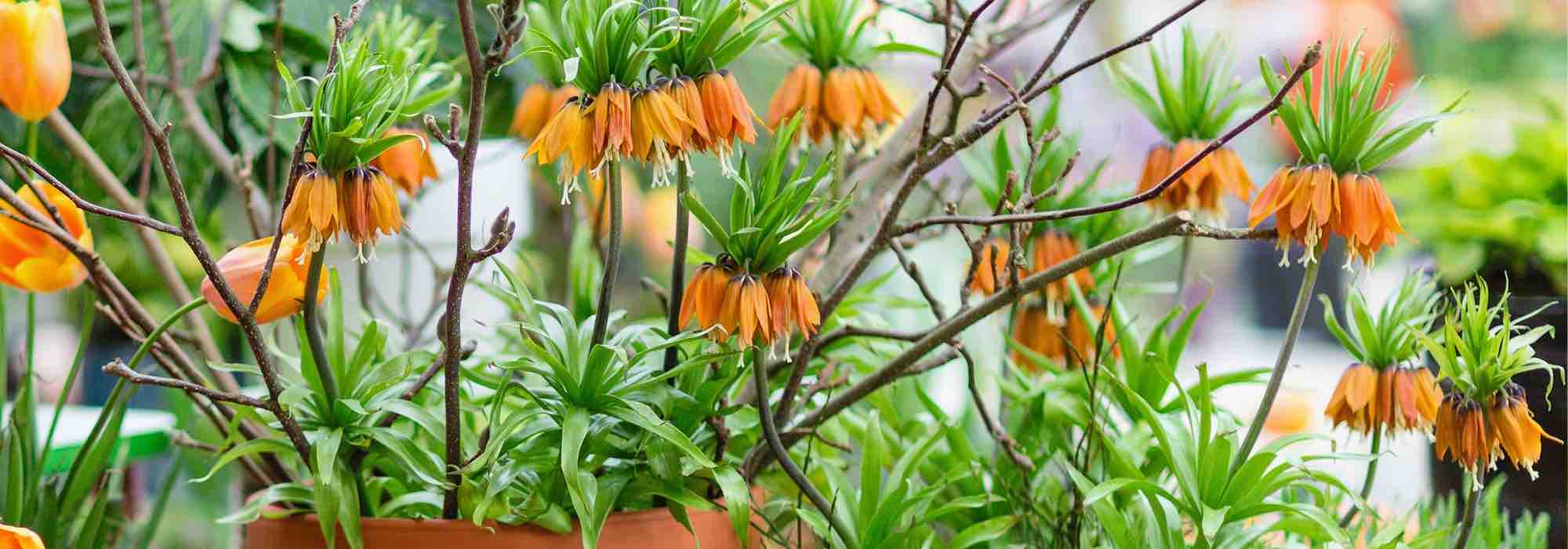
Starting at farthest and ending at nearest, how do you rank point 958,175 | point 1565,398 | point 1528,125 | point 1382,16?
point 1382,16
point 958,175
point 1528,125
point 1565,398

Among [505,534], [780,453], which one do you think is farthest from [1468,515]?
[505,534]

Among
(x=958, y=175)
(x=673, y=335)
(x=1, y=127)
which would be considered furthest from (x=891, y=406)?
(x=958, y=175)

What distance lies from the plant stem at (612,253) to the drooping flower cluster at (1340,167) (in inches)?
9.2

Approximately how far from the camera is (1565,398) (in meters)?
0.59

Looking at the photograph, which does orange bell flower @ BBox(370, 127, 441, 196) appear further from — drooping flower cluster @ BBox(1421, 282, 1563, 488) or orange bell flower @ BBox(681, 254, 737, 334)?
drooping flower cluster @ BBox(1421, 282, 1563, 488)

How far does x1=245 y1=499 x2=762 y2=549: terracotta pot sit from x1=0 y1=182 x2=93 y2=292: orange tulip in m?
0.15

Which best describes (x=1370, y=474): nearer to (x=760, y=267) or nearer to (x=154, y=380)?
(x=760, y=267)

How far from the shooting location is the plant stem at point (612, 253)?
1.54 feet

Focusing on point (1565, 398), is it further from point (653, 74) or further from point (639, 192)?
point (639, 192)

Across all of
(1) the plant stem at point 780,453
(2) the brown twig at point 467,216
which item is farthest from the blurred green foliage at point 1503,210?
(2) the brown twig at point 467,216

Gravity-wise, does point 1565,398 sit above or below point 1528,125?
below

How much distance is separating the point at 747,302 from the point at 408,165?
0.24 meters

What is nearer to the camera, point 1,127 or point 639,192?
point 1,127

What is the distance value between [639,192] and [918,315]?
486 mm
